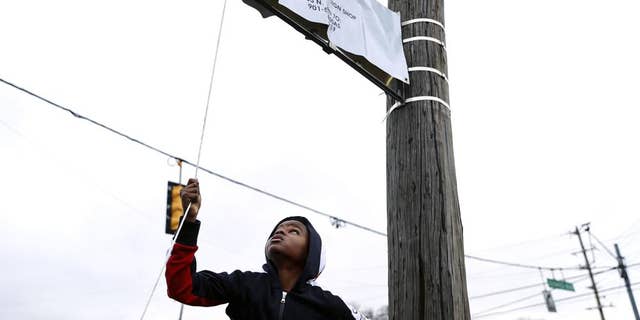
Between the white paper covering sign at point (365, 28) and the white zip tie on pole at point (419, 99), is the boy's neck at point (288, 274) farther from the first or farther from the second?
the white paper covering sign at point (365, 28)

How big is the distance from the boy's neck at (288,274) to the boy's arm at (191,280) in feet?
0.84

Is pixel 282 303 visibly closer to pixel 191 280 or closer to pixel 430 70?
pixel 191 280

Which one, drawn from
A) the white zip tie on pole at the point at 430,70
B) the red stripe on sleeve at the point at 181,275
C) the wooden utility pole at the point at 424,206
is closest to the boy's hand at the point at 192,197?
the red stripe on sleeve at the point at 181,275

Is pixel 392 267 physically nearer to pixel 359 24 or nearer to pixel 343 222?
pixel 359 24

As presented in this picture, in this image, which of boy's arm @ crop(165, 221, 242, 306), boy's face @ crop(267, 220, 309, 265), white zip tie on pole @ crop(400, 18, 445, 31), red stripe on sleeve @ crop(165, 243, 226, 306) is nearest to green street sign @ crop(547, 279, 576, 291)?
white zip tie on pole @ crop(400, 18, 445, 31)

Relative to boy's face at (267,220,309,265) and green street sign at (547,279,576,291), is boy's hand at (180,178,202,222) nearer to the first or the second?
boy's face at (267,220,309,265)

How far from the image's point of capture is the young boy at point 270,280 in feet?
5.82

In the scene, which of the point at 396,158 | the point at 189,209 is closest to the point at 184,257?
the point at 189,209

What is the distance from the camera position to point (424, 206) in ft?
7.23

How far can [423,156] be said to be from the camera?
7.63 ft

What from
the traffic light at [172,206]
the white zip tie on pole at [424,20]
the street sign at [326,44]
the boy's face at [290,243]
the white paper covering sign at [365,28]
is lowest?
the boy's face at [290,243]

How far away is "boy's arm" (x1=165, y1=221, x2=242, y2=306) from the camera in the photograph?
1.74 m

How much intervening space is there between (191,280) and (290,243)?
0.51 m

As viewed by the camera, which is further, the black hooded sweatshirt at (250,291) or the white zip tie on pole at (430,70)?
Answer: the white zip tie on pole at (430,70)
